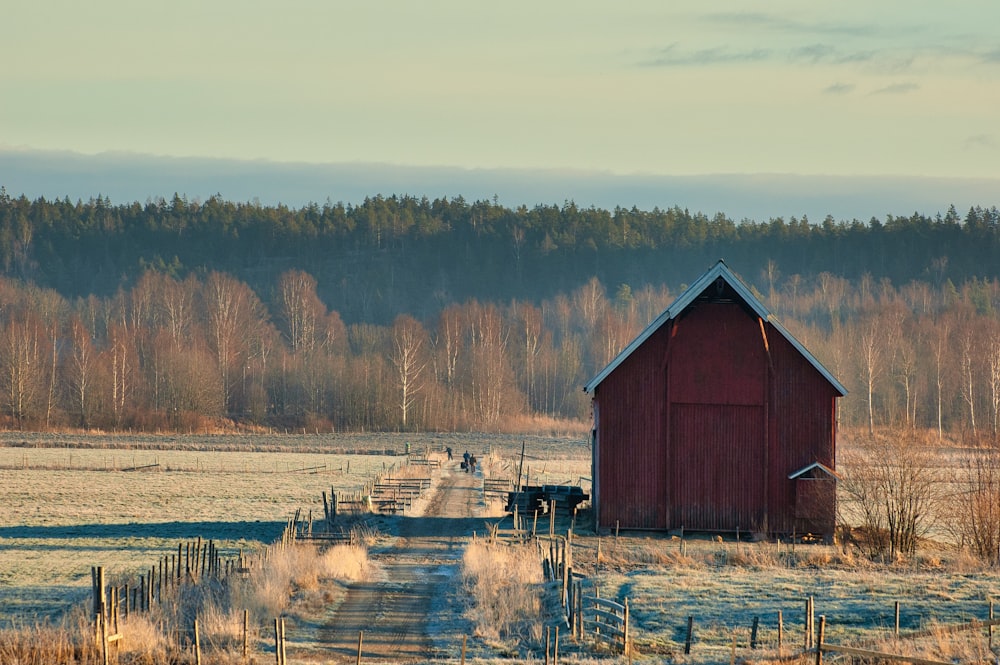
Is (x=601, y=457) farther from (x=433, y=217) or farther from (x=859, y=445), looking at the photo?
(x=433, y=217)

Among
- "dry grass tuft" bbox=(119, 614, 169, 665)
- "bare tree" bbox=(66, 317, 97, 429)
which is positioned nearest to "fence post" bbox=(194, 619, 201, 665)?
"dry grass tuft" bbox=(119, 614, 169, 665)

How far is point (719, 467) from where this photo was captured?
3862cm

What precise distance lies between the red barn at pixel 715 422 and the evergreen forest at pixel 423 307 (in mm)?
6004

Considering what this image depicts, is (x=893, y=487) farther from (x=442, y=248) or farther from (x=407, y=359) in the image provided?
(x=442, y=248)

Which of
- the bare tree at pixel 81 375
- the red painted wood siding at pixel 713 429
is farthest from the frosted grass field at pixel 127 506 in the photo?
the bare tree at pixel 81 375

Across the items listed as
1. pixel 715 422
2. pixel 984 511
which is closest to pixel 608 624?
pixel 715 422

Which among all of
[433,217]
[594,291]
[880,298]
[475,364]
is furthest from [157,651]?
[433,217]

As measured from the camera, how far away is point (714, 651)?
74.0ft

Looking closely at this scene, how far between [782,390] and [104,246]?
158013 millimetres

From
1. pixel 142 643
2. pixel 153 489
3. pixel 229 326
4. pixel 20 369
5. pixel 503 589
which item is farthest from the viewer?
pixel 229 326

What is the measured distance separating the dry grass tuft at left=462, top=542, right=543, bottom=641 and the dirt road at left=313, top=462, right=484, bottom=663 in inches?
20.4

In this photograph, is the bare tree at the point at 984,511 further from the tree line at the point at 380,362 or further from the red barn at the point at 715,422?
the tree line at the point at 380,362

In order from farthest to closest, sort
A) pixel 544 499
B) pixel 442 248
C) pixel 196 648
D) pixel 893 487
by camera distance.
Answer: pixel 442 248, pixel 544 499, pixel 893 487, pixel 196 648

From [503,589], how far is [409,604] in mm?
2134
